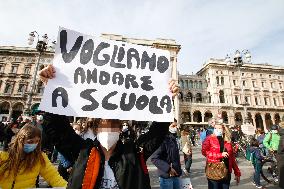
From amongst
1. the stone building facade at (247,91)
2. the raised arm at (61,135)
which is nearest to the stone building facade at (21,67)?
the stone building facade at (247,91)

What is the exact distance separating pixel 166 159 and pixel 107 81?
8.21ft

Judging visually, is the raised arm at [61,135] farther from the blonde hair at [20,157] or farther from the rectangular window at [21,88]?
the rectangular window at [21,88]

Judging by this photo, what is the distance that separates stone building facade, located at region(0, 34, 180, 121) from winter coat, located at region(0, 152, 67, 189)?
42478 mm

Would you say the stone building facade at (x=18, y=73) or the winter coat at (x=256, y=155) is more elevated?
the stone building facade at (x=18, y=73)

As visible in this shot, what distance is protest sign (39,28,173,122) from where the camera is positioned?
→ 2.16 metres

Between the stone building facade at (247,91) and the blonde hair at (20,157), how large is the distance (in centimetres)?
4952

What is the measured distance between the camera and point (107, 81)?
2305 millimetres

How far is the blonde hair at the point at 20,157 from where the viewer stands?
255cm

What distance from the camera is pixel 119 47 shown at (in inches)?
96.6

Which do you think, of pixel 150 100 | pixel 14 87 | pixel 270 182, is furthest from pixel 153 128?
pixel 14 87

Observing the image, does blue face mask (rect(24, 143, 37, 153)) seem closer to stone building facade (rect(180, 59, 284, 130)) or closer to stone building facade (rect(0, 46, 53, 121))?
stone building facade (rect(0, 46, 53, 121))

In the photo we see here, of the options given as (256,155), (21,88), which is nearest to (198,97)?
(21,88)

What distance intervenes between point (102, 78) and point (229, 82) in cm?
5746

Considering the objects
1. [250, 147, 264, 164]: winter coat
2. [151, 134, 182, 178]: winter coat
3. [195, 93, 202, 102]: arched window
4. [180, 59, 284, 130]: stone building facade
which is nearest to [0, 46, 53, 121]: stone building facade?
[180, 59, 284, 130]: stone building facade
